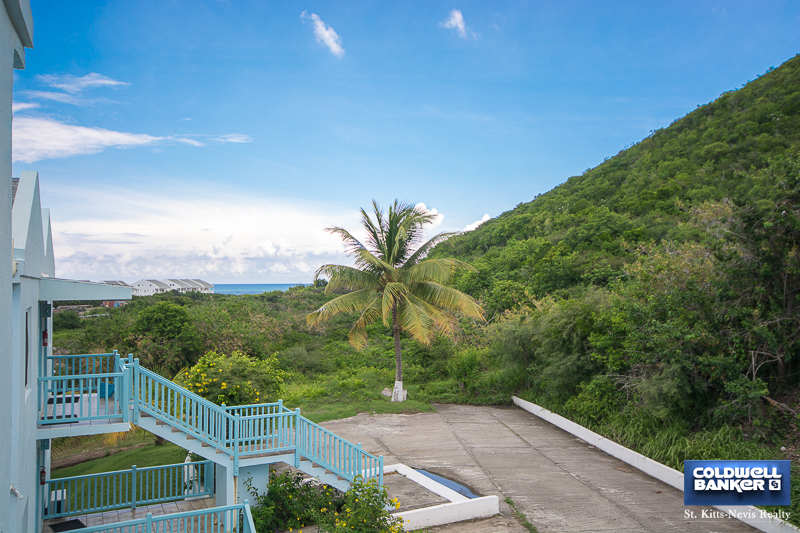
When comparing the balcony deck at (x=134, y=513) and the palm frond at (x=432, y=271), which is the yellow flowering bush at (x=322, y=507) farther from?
the palm frond at (x=432, y=271)

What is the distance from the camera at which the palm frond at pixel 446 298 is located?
680 inches

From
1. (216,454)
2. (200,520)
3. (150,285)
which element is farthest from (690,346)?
(150,285)

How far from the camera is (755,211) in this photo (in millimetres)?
11133

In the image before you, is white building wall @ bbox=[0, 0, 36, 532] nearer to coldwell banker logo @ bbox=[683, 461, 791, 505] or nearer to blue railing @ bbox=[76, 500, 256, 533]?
blue railing @ bbox=[76, 500, 256, 533]

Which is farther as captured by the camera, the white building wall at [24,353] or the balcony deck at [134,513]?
the balcony deck at [134,513]

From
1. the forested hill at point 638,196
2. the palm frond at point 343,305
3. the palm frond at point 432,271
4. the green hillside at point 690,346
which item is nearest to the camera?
the green hillside at point 690,346

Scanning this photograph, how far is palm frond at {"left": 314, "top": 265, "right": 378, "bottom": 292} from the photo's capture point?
1764 centimetres

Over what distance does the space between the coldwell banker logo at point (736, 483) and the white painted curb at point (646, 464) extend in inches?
9.4

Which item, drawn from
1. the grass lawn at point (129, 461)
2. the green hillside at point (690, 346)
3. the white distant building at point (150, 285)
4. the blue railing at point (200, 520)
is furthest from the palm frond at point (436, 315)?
the white distant building at point (150, 285)

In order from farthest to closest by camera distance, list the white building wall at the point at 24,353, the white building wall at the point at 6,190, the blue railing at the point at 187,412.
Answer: the blue railing at the point at 187,412 → the white building wall at the point at 24,353 → the white building wall at the point at 6,190

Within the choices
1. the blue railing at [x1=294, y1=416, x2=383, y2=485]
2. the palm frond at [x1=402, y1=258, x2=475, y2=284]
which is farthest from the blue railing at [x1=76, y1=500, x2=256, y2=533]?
the palm frond at [x1=402, y1=258, x2=475, y2=284]

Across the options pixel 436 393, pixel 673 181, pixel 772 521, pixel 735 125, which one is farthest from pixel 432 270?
pixel 735 125

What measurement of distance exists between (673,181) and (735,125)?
9.79 metres

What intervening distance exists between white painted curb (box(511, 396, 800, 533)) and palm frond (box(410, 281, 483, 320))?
4296 millimetres
